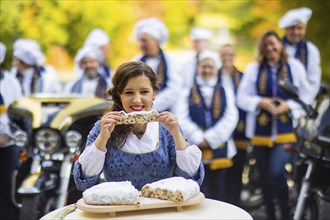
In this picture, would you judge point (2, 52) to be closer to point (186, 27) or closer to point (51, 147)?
point (51, 147)

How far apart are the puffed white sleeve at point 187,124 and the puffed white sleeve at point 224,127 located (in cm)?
9

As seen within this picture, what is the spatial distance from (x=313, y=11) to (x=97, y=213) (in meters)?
7.17

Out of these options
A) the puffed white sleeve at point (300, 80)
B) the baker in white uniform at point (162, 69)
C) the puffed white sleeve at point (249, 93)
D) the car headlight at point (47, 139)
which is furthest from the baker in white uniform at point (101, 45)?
the car headlight at point (47, 139)

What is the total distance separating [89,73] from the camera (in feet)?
33.5

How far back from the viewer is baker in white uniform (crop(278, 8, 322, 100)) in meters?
9.68

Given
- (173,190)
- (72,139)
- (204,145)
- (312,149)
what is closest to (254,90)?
(204,145)

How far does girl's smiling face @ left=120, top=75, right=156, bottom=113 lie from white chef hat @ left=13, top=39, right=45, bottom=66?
5.42 metres

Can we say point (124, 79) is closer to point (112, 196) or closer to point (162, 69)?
point (112, 196)

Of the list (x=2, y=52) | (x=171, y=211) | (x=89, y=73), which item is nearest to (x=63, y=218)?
(x=171, y=211)

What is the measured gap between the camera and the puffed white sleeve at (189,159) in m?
4.67

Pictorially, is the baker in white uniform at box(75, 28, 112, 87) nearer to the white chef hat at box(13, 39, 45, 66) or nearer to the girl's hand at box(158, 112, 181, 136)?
the white chef hat at box(13, 39, 45, 66)

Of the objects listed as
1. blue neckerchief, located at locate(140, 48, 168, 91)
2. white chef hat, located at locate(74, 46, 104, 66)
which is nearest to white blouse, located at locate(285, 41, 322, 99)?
blue neckerchief, located at locate(140, 48, 168, 91)

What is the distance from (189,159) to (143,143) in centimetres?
25

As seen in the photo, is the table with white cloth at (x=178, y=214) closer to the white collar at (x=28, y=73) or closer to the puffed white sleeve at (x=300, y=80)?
the puffed white sleeve at (x=300, y=80)
